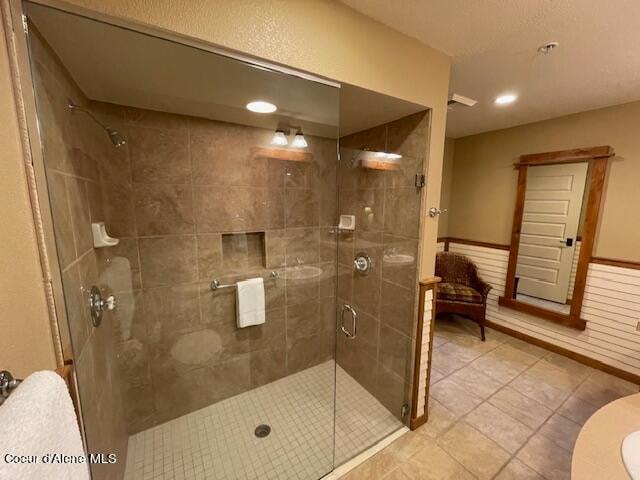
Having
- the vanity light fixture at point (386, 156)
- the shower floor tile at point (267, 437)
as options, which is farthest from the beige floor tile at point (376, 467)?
the vanity light fixture at point (386, 156)

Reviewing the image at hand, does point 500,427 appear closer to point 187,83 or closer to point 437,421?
point 437,421

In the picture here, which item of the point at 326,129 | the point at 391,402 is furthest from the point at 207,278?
the point at 391,402

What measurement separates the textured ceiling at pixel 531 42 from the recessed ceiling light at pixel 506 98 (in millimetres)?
49

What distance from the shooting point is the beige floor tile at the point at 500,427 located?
1729mm

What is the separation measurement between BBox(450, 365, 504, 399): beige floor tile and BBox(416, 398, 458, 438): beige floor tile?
400mm

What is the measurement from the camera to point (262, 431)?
71.4 inches

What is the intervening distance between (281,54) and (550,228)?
3222 millimetres

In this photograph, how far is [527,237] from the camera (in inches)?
115

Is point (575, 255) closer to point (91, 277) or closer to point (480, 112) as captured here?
point (480, 112)

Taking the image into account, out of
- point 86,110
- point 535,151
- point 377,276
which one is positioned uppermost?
point 535,151

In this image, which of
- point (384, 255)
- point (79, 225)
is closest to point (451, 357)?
point (384, 255)

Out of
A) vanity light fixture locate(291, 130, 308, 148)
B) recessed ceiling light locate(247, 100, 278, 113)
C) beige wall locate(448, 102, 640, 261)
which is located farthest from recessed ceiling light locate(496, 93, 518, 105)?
recessed ceiling light locate(247, 100, 278, 113)

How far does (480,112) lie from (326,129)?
1.74 metres

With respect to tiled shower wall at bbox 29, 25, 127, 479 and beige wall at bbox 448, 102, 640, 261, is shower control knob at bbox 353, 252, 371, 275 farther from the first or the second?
beige wall at bbox 448, 102, 640, 261
